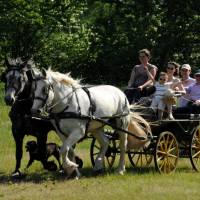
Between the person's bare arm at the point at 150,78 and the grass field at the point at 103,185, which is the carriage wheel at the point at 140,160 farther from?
the person's bare arm at the point at 150,78

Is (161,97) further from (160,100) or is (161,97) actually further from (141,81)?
(141,81)

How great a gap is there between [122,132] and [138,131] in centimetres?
32

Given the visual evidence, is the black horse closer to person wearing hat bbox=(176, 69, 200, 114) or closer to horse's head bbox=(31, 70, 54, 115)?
horse's head bbox=(31, 70, 54, 115)

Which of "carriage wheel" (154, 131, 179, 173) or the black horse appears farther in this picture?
"carriage wheel" (154, 131, 179, 173)

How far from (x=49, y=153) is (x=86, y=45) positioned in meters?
25.2

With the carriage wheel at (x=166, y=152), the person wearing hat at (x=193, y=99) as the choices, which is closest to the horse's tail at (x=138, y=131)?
the carriage wheel at (x=166, y=152)

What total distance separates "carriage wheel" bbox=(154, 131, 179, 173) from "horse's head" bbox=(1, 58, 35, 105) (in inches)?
97.9

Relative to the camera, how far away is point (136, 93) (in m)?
12.1

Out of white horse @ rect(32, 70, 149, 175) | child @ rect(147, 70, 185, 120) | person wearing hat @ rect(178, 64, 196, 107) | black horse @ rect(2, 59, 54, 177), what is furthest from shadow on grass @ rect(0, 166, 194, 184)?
person wearing hat @ rect(178, 64, 196, 107)

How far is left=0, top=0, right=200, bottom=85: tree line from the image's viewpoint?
3347 cm

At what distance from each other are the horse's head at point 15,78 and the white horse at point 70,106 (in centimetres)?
23

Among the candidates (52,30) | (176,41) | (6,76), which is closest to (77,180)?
(6,76)

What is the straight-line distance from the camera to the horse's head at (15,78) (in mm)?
10109

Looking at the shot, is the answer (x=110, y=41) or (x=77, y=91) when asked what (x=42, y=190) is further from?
(x=110, y=41)
